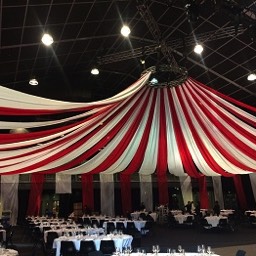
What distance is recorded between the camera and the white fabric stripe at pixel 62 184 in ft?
43.3

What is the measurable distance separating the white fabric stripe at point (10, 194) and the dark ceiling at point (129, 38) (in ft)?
12.7

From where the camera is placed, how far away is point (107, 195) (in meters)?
13.9

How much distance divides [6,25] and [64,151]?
3210mm

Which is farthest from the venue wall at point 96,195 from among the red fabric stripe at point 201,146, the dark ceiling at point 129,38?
the red fabric stripe at point 201,146

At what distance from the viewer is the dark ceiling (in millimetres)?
6473

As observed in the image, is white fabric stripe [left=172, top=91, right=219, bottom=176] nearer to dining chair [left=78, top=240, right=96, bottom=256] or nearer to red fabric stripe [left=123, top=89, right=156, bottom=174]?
red fabric stripe [left=123, top=89, right=156, bottom=174]

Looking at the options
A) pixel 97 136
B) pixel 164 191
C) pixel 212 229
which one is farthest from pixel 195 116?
pixel 164 191

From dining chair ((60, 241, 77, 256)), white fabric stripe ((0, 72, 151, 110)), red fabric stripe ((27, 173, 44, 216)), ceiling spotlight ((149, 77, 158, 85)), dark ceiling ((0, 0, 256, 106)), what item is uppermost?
dark ceiling ((0, 0, 256, 106))

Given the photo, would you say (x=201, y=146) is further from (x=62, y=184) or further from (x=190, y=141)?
(x=62, y=184)

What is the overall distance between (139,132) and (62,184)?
7287 mm

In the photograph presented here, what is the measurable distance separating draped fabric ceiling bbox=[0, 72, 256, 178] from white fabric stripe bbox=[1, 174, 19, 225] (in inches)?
228

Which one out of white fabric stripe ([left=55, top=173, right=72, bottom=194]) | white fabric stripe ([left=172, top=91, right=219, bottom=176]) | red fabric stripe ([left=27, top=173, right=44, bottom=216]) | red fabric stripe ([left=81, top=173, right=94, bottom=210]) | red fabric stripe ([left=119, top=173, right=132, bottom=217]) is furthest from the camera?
white fabric stripe ([left=55, top=173, right=72, bottom=194])

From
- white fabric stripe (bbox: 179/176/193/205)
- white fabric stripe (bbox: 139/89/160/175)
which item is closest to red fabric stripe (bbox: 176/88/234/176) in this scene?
white fabric stripe (bbox: 139/89/160/175)

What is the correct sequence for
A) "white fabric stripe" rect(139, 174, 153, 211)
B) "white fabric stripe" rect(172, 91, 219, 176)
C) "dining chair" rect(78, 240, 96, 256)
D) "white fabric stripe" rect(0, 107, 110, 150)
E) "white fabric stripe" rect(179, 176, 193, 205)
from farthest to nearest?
"white fabric stripe" rect(179, 176, 193, 205) → "white fabric stripe" rect(139, 174, 153, 211) → "white fabric stripe" rect(172, 91, 219, 176) → "dining chair" rect(78, 240, 96, 256) → "white fabric stripe" rect(0, 107, 110, 150)
